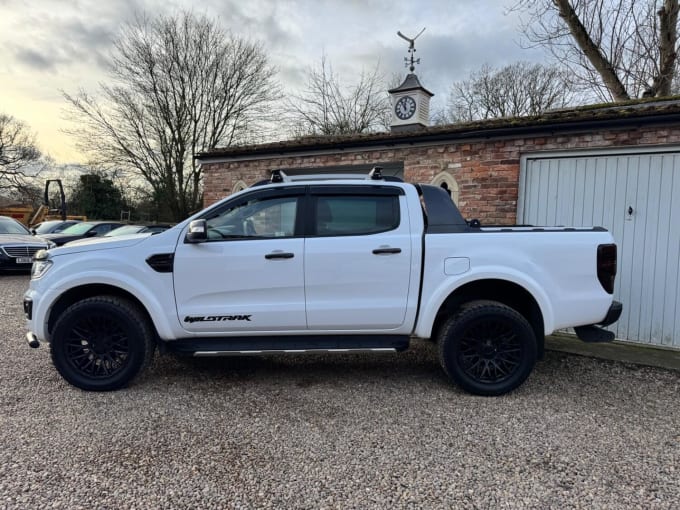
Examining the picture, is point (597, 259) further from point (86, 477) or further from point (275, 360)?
point (86, 477)

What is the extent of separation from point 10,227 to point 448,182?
1168 centimetres

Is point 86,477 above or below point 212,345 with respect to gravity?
below

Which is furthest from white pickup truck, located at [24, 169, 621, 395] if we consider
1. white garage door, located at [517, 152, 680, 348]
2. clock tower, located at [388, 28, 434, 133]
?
clock tower, located at [388, 28, 434, 133]

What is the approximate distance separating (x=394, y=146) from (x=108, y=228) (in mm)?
10293

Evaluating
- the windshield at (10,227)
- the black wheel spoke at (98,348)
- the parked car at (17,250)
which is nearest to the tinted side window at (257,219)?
the black wheel spoke at (98,348)

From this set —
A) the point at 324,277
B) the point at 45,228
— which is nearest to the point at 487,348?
the point at 324,277

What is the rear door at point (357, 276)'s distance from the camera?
3.83 meters

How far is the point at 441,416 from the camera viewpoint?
11.5 feet

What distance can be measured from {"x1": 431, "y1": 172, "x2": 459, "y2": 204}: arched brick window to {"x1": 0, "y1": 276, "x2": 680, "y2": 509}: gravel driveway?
3102 millimetres

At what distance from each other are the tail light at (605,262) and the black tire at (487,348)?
77cm

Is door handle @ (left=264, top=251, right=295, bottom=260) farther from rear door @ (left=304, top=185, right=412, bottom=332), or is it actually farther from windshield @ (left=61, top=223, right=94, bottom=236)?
windshield @ (left=61, top=223, right=94, bottom=236)

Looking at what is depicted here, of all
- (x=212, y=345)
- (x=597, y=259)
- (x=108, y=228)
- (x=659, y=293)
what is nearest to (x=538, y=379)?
(x=597, y=259)

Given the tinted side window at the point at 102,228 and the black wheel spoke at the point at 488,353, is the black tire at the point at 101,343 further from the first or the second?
the tinted side window at the point at 102,228

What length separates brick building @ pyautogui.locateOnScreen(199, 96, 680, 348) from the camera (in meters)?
5.41
